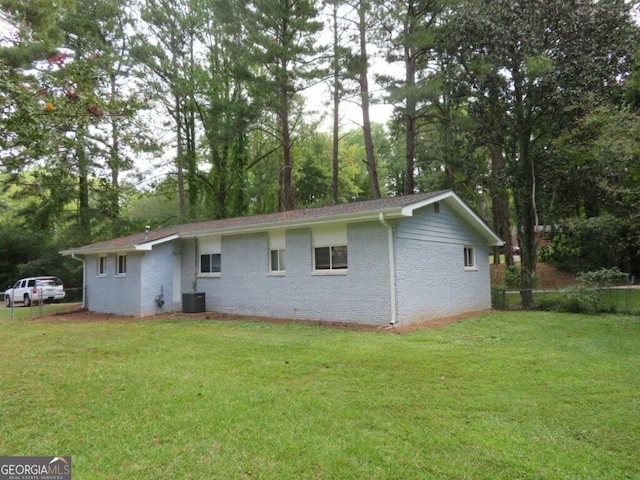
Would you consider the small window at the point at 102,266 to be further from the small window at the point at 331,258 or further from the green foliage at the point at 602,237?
the green foliage at the point at 602,237

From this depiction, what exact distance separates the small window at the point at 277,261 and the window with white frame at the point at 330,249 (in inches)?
49.6

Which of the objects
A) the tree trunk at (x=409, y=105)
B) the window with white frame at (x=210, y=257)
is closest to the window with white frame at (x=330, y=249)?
the window with white frame at (x=210, y=257)

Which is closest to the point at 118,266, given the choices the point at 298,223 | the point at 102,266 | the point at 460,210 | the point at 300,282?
the point at 102,266

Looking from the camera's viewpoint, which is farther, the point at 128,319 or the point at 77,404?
the point at 128,319

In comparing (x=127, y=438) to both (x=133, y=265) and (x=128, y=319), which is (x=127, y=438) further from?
(x=133, y=265)

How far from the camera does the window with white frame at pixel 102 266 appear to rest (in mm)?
15719

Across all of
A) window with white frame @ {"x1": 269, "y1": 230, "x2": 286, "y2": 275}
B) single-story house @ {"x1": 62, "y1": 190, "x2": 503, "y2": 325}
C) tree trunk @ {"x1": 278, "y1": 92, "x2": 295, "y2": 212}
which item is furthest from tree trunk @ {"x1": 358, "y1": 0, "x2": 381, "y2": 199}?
window with white frame @ {"x1": 269, "y1": 230, "x2": 286, "y2": 275}

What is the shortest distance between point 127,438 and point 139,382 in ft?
6.29

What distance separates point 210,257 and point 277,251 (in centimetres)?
→ 317

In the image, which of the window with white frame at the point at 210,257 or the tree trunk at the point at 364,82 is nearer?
the window with white frame at the point at 210,257

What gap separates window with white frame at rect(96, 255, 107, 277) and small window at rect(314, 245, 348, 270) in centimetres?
915

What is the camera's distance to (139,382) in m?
5.43

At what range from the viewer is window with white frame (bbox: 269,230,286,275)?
12.2m

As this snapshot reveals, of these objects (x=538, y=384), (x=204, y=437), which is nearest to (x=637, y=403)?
(x=538, y=384)
